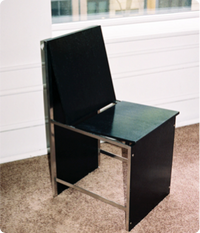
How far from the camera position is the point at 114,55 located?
235cm

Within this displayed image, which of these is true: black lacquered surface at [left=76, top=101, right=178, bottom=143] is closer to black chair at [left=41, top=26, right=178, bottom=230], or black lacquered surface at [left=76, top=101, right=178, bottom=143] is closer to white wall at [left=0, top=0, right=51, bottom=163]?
black chair at [left=41, top=26, right=178, bottom=230]

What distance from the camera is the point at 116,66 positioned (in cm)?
239

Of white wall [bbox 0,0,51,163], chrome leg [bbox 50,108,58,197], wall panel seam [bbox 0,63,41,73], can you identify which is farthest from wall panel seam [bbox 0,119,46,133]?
chrome leg [bbox 50,108,58,197]

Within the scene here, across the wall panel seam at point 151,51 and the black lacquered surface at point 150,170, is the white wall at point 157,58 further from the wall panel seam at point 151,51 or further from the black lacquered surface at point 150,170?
the black lacquered surface at point 150,170

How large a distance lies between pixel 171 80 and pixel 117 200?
44.0 inches

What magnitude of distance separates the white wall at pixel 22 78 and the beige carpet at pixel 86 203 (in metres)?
0.12

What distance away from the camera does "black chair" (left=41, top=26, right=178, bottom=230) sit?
1610mm

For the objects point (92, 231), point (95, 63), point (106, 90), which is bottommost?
point (92, 231)

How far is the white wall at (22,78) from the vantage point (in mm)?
2000

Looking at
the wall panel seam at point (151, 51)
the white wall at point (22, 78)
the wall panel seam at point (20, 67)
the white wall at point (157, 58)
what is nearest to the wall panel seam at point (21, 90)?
the white wall at point (22, 78)

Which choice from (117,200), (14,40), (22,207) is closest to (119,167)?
(117,200)

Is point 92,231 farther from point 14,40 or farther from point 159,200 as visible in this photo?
point 14,40

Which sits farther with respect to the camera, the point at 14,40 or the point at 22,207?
the point at 14,40

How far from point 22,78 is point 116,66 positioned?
0.64 m
